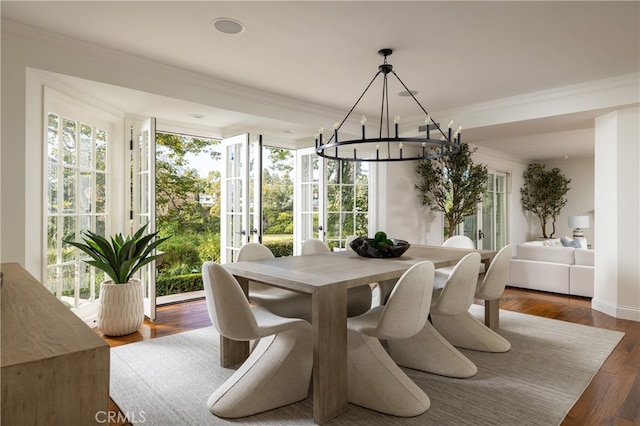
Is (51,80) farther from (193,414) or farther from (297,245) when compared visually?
(297,245)

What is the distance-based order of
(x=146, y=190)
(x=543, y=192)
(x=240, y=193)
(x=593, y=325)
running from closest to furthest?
(x=593, y=325) → (x=146, y=190) → (x=240, y=193) → (x=543, y=192)

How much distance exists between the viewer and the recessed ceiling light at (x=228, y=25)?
262 centimetres

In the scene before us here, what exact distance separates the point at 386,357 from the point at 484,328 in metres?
1.24

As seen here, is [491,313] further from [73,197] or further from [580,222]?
[580,222]

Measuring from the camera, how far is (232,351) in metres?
2.79

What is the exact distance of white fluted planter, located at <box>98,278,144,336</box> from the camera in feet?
11.0

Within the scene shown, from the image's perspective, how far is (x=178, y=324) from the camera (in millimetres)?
3783

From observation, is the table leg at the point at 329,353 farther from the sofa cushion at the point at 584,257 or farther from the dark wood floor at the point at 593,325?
the sofa cushion at the point at 584,257

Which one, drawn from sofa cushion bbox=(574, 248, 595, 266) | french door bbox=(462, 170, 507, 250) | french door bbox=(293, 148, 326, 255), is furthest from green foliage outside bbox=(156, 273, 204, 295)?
sofa cushion bbox=(574, 248, 595, 266)

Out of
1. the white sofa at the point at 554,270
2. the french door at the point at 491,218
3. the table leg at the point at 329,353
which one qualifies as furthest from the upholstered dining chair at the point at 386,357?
the french door at the point at 491,218

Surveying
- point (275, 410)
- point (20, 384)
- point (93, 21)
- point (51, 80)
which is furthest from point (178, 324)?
point (20, 384)

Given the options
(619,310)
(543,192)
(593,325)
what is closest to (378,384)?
(593,325)

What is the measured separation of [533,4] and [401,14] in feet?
2.68

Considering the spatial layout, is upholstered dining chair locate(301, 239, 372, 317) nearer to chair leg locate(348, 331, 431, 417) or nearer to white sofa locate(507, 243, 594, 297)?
chair leg locate(348, 331, 431, 417)
